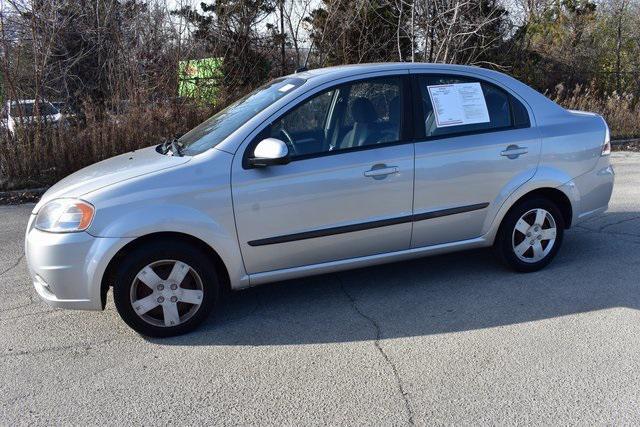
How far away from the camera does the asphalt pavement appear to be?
3.05m

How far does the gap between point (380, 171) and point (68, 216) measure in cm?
215

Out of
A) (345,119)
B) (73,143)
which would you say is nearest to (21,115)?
(73,143)

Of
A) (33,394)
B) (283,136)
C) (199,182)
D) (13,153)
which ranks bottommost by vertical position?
(33,394)

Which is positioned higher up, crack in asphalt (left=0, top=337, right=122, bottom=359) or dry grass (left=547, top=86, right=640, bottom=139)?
dry grass (left=547, top=86, right=640, bottom=139)

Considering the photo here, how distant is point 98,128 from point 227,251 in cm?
659

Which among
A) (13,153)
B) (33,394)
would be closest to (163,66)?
(13,153)

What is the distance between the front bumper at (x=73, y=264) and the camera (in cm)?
363

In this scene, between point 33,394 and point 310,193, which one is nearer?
point 33,394

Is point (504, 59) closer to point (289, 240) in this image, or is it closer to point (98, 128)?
point (98, 128)

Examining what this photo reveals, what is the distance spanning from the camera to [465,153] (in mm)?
4430

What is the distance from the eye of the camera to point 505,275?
486cm

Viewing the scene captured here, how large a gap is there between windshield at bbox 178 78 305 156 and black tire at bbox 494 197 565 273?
2.04m

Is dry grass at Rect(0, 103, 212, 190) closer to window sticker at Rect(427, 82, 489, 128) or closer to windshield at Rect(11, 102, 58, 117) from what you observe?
windshield at Rect(11, 102, 58, 117)

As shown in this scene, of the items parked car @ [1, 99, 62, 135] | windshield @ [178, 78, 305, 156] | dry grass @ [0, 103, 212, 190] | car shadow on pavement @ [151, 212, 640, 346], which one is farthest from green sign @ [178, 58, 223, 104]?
car shadow on pavement @ [151, 212, 640, 346]
